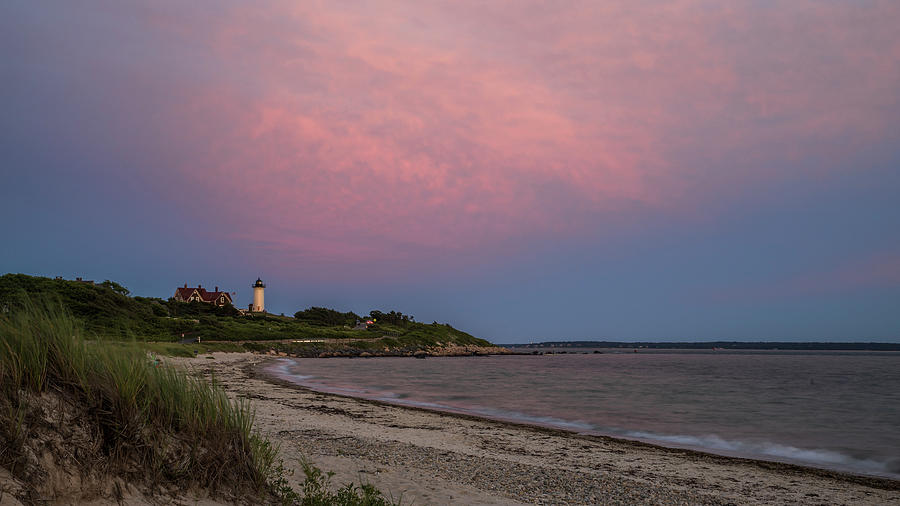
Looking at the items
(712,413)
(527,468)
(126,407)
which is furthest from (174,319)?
(126,407)

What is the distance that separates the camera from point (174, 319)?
255ft

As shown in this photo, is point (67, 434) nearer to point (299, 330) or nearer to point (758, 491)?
point (758, 491)

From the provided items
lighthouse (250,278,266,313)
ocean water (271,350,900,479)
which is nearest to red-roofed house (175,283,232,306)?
lighthouse (250,278,266,313)

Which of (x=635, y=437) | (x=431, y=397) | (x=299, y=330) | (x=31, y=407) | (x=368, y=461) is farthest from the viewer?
(x=299, y=330)

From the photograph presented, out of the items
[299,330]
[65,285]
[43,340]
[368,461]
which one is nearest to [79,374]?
[43,340]

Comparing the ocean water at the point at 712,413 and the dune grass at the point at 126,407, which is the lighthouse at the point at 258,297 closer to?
the ocean water at the point at 712,413

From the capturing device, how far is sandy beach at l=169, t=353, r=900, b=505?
9680mm

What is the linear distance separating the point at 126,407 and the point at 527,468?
351 inches

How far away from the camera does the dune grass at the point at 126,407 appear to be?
498 cm

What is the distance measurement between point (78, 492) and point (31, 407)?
0.98m

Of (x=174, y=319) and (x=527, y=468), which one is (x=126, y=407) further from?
(x=174, y=319)

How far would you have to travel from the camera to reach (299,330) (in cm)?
10375

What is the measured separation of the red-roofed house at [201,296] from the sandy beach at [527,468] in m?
116

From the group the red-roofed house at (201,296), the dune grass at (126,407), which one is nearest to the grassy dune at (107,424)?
the dune grass at (126,407)
